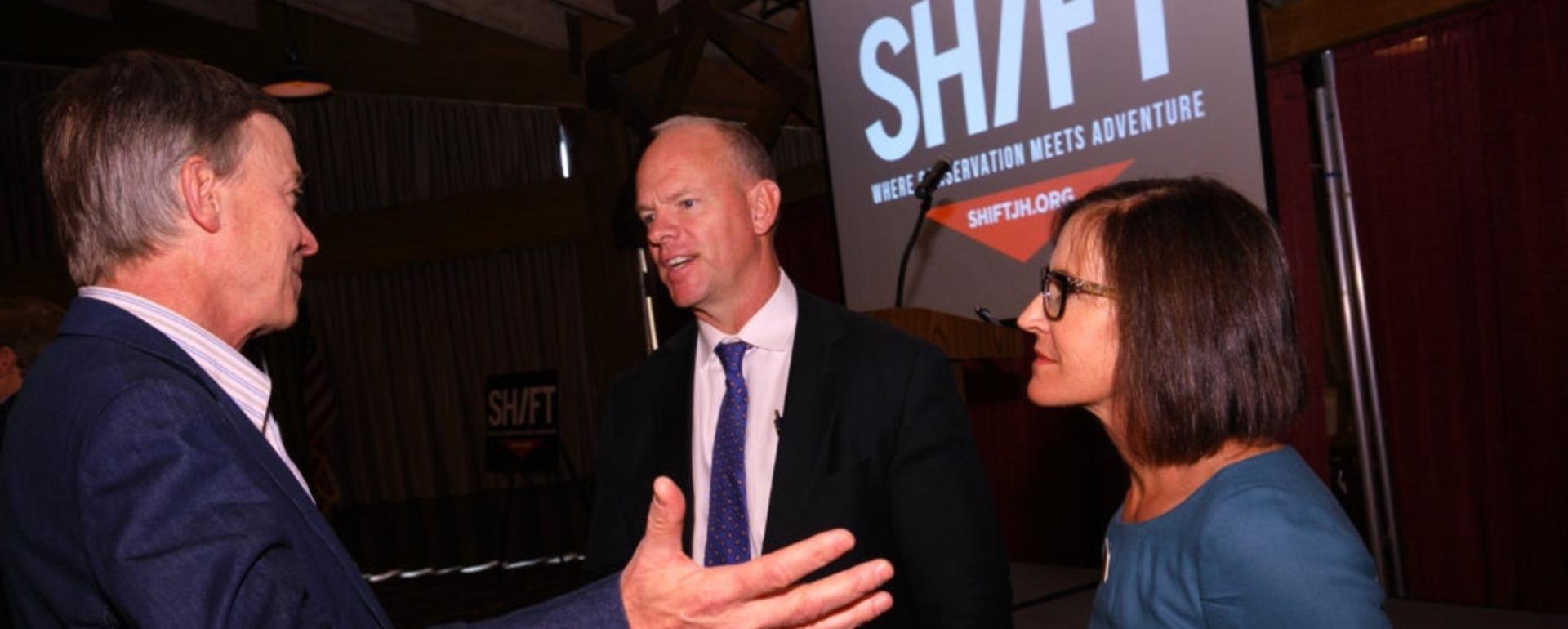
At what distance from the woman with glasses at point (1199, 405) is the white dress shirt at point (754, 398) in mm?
688

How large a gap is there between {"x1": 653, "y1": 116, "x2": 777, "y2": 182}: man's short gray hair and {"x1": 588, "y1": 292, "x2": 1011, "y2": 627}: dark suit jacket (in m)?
0.42

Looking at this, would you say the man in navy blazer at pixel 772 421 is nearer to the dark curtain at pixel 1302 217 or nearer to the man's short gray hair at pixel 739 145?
the man's short gray hair at pixel 739 145

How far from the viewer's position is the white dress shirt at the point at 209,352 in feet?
4.08

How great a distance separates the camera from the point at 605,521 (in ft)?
7.77

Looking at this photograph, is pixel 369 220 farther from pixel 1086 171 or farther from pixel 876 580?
pixel 876 580

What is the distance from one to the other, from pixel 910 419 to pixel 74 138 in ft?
4.57

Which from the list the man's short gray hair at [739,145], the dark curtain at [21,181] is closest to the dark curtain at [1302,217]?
the man's short gray hair at [739,145]

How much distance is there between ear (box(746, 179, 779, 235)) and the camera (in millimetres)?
2504

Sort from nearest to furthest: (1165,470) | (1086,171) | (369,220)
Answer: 1. (1165,470)
2. (1086,171)
3. (369,220)

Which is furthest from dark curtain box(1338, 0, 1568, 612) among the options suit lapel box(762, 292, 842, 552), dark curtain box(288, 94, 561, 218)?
Answer: dark curtain box(288, 94, 561, 218)

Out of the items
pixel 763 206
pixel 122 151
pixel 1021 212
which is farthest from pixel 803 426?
pixel 1021 212

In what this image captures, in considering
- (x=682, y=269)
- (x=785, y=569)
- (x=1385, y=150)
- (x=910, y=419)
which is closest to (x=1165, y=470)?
(x=910, y=419)

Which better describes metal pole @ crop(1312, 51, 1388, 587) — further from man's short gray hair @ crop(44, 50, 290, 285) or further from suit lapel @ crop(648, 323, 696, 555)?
man's short gray hair @ crop(44, 50, 290, 285)

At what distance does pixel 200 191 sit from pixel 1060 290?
1.17 metres
